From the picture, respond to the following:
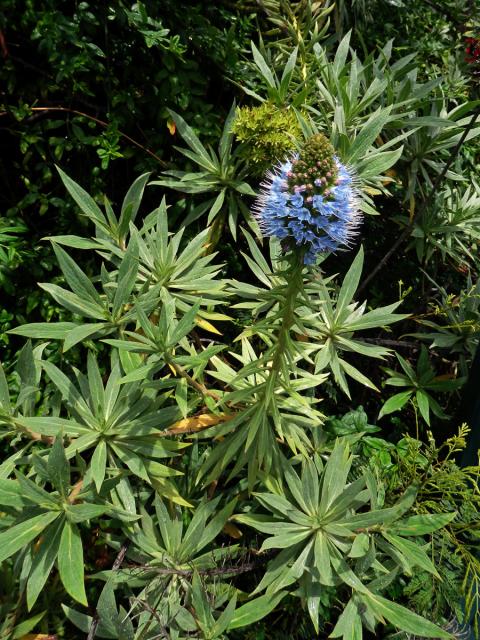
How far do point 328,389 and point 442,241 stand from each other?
78 cm

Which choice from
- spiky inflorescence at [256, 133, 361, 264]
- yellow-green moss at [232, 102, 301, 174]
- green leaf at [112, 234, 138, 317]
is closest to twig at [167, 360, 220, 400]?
green leaf at [112, 234, 138, 317]

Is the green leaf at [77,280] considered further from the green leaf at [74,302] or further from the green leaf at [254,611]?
the green leaf at [254,611]

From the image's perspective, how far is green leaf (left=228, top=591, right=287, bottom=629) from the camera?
1.47 metres

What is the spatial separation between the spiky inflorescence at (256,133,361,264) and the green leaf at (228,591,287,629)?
84 cm

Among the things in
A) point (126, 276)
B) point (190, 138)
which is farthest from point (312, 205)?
point (190, 138)

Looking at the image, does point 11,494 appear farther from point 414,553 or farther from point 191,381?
point 414,553

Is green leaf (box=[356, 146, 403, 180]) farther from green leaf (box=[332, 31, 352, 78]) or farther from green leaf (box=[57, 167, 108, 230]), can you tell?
green leaf (box=[57, 167, 108, 230])

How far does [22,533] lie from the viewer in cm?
130

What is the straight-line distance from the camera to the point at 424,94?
210 centimetres

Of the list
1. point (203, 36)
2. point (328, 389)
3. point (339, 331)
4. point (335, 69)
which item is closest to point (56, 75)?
point (203, 36)

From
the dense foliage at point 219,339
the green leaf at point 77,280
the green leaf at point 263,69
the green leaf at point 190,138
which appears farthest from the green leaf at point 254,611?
the green leaf at point 263,69

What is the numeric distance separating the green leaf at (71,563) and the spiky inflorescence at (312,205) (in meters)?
0.79

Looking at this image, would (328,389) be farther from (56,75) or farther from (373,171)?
(56,75)

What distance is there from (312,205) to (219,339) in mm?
1140
